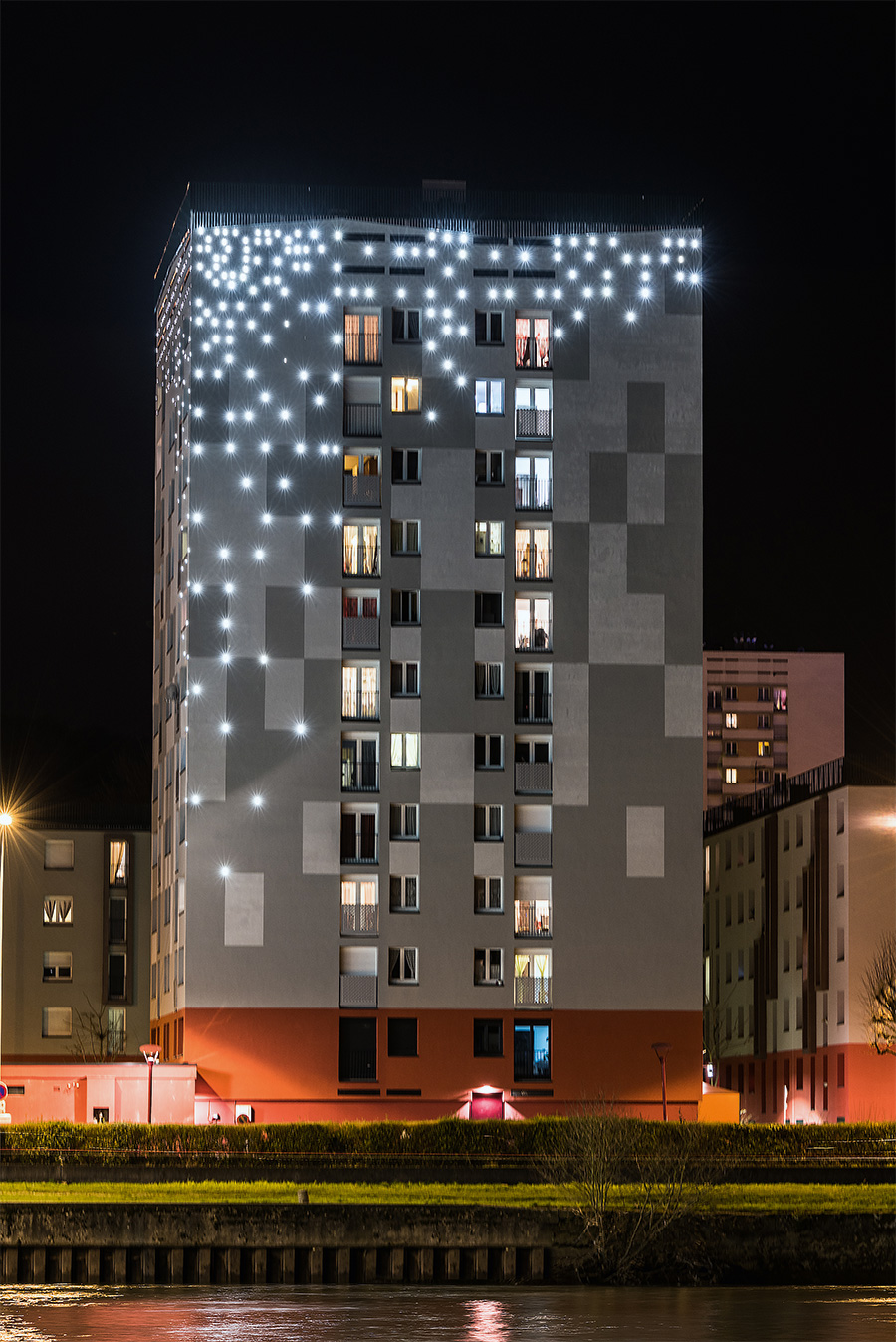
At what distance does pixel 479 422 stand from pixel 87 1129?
92.5 ft

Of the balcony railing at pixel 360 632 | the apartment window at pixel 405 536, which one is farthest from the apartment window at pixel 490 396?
the balcony railing at pixel 360 632

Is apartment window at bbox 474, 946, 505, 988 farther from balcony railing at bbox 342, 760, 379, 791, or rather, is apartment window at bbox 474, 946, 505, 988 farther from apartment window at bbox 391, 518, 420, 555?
apartment window at bbox 391, 518, 420, 555

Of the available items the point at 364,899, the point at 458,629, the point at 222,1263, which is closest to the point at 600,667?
the point at 458,629

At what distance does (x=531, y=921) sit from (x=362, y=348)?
20352 millimetres

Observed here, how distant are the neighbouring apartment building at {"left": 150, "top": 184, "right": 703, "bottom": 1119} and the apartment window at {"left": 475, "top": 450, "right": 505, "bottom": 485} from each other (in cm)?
10

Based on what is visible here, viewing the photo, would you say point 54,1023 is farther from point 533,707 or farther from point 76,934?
point 533,707

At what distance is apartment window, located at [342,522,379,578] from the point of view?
72.4 meters

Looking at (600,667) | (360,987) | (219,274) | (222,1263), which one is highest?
(219,274)

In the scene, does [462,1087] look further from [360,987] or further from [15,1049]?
[15,1049]

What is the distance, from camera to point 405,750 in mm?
71812

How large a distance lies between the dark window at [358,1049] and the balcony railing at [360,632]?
1240 cm

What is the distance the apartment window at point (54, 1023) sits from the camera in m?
93.9

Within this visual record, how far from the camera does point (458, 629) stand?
72.2m

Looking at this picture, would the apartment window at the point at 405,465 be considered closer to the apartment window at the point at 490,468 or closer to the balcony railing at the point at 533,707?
the apartment window at the point at 490,468
